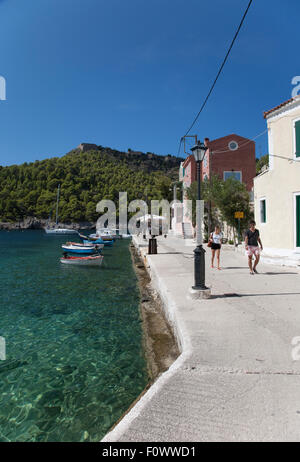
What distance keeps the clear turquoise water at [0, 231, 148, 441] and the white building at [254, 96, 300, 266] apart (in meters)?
6.64

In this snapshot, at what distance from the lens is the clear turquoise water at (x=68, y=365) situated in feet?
12.1

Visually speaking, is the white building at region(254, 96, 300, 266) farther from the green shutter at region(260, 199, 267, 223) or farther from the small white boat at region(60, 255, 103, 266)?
the small white boat at region(60, 255, 103, 266)

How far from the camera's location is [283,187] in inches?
451

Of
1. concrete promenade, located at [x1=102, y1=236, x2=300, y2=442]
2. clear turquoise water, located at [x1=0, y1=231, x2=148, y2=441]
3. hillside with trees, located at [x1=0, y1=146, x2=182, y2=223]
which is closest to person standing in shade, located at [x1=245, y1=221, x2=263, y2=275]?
concrete promenade, located at [x1=102, y1=236, x2=300, y2=442]

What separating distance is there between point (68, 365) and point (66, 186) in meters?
124

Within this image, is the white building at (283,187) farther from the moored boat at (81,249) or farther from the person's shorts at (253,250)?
the moored boat at (81,249)

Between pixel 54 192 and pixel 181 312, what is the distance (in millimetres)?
124791

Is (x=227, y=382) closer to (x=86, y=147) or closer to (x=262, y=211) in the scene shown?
(x=262, y=211)

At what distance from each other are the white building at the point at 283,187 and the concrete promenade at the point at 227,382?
5.92m

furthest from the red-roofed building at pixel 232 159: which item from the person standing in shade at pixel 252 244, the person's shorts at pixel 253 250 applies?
the person's shorts at pixel 253 250

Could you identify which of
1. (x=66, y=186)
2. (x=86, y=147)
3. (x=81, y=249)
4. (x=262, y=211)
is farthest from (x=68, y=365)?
(x=86, y=147)

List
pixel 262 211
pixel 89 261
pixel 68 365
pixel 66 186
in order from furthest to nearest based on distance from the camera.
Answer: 1. pixel 66 186
2. pixel 89 261
3. pixel 262 211
4. pixel 68 365

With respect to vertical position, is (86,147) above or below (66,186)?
above
